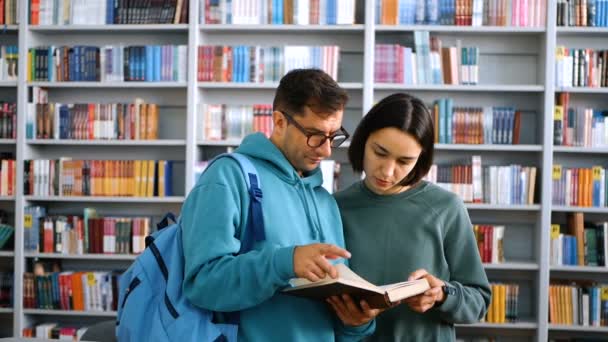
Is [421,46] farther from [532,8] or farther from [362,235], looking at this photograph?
[362,235]

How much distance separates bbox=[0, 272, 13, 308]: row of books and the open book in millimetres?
3706

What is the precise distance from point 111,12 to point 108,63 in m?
0.33

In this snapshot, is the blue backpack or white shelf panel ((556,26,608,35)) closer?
the blue backpack

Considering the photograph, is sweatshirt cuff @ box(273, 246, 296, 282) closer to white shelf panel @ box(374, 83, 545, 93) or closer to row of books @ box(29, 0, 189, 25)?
white shelf panel @ box(374, 83, 545, 93)

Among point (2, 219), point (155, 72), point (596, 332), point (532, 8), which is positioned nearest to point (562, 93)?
point (532, 8)

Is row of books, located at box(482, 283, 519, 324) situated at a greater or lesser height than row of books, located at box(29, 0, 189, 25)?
lesser

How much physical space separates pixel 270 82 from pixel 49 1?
1557mm

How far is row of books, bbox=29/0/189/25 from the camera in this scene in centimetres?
448

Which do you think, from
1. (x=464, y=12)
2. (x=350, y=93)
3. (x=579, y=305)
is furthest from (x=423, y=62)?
(x=579, y=305)

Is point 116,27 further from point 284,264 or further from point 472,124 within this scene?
point 284,264

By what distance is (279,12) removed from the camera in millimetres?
4414

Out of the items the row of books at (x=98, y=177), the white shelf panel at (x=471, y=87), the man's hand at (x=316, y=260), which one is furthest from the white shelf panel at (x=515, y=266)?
the man's hand at (x=316, y=260)

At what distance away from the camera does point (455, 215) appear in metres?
1.84

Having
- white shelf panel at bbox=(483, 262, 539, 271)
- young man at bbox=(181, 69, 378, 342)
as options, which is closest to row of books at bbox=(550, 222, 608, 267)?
white shelf panel at bbox=(483, 262, 539, 271)
